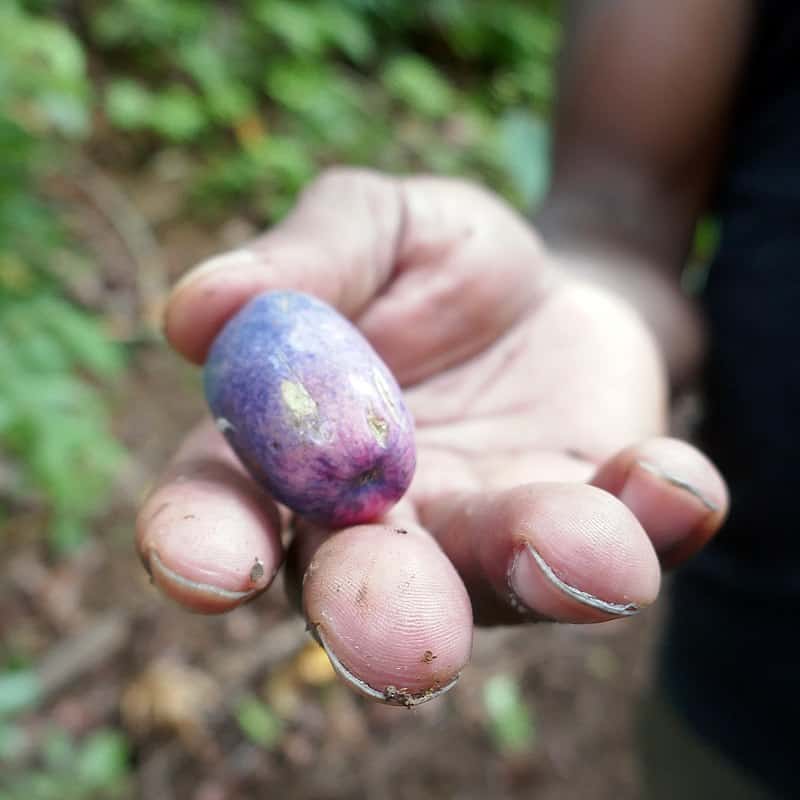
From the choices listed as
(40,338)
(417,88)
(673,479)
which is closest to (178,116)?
(417,88)

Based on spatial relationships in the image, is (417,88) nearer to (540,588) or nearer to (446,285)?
(446,285)

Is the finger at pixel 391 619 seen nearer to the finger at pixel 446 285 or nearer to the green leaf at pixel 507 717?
the finger at pixel 446 285

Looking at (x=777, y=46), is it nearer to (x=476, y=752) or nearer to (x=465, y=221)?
(x=465, y=221)

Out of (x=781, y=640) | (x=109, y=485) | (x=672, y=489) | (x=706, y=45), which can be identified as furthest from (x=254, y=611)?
(x=706, y=45)

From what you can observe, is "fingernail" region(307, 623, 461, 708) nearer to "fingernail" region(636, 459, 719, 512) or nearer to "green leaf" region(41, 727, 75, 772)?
"fingernail" region(636, 459, 719, 512)

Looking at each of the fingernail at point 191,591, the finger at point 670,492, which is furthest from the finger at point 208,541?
the finger at point 670,492

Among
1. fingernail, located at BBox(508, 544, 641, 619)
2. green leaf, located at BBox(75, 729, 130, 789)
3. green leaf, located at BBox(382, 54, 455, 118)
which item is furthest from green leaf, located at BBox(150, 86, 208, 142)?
fingernail, located at BBox(508, 544, 641, 619)
